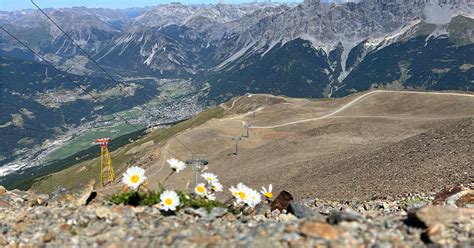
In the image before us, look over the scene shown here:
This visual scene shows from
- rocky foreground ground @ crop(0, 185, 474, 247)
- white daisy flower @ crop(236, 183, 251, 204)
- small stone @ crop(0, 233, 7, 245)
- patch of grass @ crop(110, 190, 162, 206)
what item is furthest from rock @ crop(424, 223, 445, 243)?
small stone @ crop(0, 233, 7, 245)

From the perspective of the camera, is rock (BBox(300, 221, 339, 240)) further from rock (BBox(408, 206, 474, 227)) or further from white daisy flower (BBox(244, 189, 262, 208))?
white daisy flower (BBox(244, 189, 262, 208))

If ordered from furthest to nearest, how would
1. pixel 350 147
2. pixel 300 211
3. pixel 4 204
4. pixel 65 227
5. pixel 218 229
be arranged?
pixel 350 147 → pixel 300 211 → pixel 4 204 → pixel 65 227 → pixel 218 229

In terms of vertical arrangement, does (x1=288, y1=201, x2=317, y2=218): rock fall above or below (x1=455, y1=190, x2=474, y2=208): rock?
above

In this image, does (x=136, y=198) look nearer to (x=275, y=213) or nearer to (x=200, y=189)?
(x=200, y=189)

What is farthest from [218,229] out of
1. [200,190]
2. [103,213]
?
[103,213]

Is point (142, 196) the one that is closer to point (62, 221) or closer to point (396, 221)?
point (62, 221)

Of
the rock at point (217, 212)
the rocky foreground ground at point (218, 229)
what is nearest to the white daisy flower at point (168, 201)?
the rocky foreground ground at point (218, 229)

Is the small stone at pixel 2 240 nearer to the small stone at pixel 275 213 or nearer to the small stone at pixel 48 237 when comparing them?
the small stone at pixel 48 237
